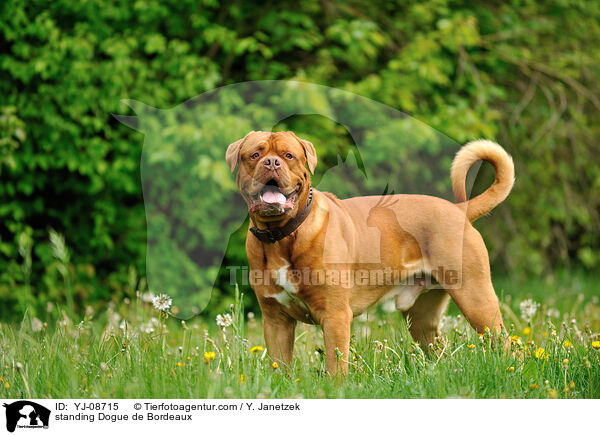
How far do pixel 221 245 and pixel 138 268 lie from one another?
2731 millimetres

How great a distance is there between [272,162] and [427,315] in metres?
1.50

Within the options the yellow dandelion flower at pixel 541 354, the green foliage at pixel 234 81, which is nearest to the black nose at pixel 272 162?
the yellow dandelion flower at pixel 541 354

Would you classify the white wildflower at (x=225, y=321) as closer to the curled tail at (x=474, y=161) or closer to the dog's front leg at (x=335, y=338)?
the dog's front leg at (x=335, y=338)

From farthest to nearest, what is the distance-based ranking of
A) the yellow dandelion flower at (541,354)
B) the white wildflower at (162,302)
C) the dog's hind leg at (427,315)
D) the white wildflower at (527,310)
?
the white wildflower at (527,310) < the dog's hind leg at (427,315) < the white wildflower at (162,302) < the yellow dandelion flower at (541,354)

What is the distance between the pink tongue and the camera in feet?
8.83

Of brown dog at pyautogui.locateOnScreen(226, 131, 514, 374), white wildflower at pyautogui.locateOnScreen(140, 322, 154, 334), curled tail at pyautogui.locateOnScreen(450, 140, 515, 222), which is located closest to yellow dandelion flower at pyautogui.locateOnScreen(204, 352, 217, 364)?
brown dog at pyautogui.locateOnScreen(226, 131, 514, 374)

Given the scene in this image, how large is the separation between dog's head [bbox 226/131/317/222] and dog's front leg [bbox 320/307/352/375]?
537 mm

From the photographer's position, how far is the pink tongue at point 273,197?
8.83 feet

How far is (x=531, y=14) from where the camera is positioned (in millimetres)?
7488

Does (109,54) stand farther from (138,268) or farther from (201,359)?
(201,359)

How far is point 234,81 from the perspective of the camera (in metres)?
6.40

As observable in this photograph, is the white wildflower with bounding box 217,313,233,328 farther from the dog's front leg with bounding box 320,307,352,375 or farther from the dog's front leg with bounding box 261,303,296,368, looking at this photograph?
the dog's front leg with bounding box 320,307,352,375
